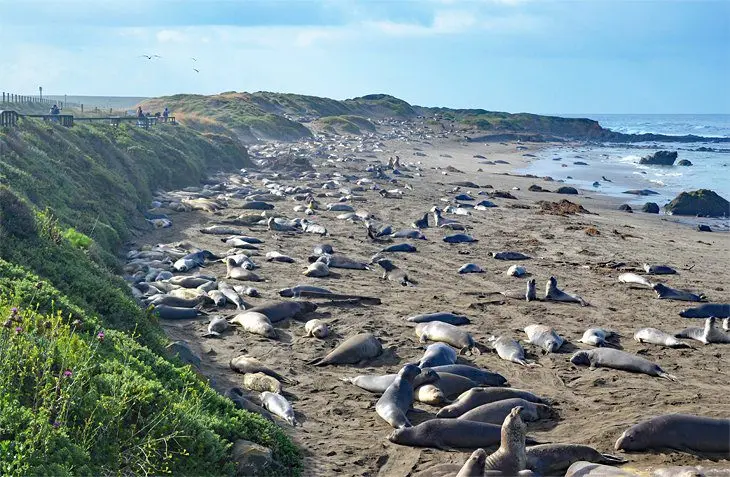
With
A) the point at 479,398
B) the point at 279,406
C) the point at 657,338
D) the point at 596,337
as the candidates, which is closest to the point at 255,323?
the point at 279,406

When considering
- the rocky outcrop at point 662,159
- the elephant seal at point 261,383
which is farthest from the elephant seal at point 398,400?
the rocky outcrop at point 662,159

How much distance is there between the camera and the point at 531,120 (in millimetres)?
94250

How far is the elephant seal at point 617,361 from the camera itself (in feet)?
27.9

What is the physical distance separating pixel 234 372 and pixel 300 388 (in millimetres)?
876

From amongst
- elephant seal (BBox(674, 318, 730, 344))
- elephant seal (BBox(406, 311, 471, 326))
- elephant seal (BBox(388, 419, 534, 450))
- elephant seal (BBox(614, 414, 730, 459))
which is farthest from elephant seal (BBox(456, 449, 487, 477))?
elephant seal (BBox(674, 318, 730, 344))

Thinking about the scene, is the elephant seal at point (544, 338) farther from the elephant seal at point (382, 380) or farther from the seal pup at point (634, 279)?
the seal pup at point (634, 279)

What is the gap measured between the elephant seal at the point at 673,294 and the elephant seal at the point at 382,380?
635 centimetres

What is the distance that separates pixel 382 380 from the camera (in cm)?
793

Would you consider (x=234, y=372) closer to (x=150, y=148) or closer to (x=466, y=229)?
(x=466, y=229)

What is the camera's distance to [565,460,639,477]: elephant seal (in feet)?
18.2

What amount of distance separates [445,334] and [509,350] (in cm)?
91

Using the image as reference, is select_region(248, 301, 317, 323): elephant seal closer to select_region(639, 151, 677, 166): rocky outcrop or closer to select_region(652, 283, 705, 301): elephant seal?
select_region(652, 283, 705, 301): elephant seal

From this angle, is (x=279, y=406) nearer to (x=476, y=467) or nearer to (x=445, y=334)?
(x=476, y=467)

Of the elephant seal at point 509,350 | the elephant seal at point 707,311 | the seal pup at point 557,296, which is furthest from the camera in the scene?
the seal pup at point 557,296
